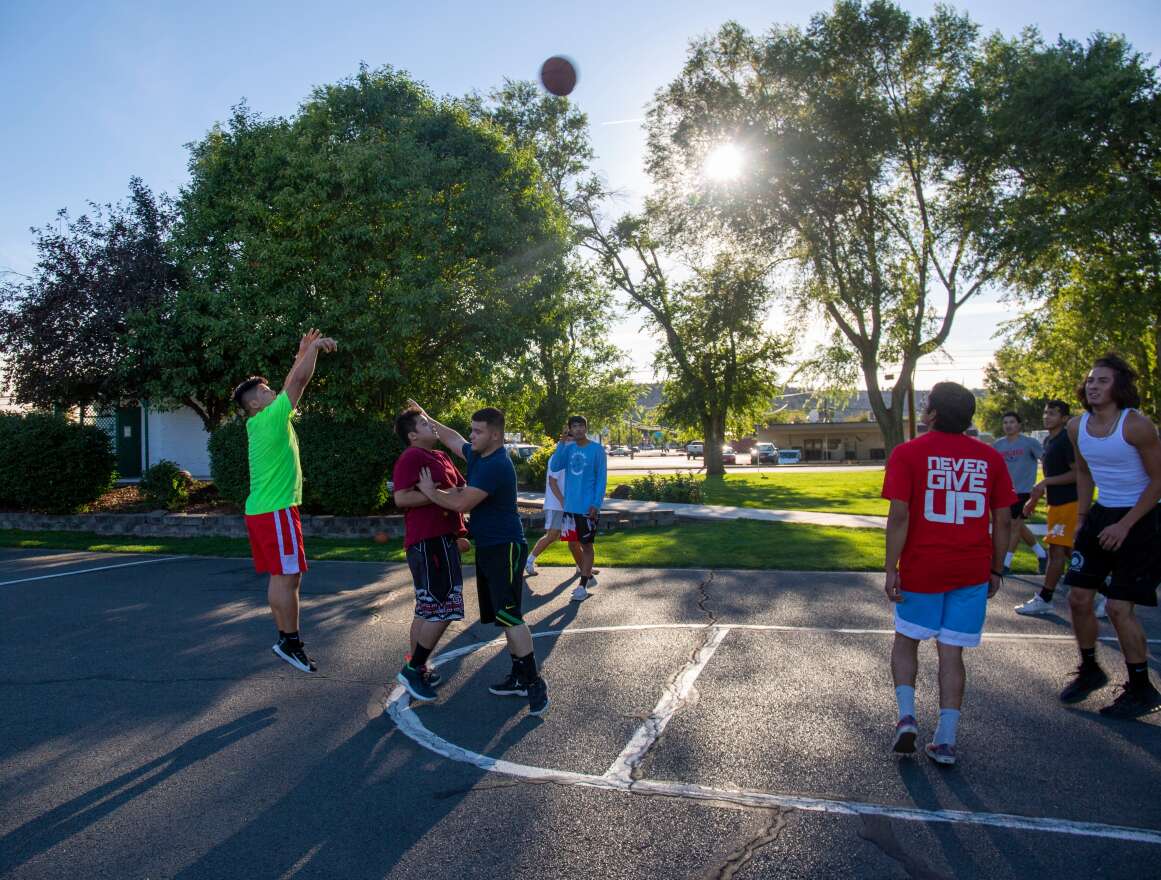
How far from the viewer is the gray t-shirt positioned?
966 centimetres

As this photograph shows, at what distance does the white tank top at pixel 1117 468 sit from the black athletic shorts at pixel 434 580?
13.4ft

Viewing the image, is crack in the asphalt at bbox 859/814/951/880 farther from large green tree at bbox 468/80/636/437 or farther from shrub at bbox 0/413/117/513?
large green tree at bbox 468/80/636/437

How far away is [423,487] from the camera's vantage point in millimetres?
4973

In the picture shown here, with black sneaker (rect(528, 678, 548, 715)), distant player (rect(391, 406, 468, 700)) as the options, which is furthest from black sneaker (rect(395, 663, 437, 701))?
black sneaker (rect(528, 678, 548, 715))

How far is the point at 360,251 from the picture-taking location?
15.5m

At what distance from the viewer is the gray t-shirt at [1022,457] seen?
31.7ft

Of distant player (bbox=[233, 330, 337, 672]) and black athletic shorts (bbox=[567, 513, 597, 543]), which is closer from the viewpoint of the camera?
distant player (bbox=[233, 330, 337, 672])

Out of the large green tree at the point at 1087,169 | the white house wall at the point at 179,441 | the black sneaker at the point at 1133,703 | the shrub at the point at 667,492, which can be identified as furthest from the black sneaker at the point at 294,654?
the large green tree at the point at 1087,169

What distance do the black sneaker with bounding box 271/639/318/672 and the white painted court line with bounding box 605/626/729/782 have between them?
8.19 feet

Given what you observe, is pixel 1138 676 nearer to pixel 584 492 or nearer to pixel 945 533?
pixel 945 533

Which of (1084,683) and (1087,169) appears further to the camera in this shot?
(1087,169)

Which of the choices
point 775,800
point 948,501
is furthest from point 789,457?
point 775,800

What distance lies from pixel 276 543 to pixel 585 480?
13.1ft

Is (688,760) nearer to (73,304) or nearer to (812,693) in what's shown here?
(812,693)
